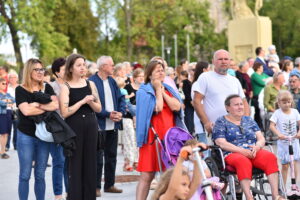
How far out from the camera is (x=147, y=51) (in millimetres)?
75938

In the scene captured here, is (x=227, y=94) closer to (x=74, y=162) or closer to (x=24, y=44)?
(x=74, y=162)

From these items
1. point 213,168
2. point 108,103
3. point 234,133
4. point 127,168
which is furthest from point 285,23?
point 213,168

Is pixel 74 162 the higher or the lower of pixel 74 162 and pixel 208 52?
the lower

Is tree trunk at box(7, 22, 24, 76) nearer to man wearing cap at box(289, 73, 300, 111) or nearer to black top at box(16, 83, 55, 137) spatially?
man wearing cap at box(289, 73, 300, 111)

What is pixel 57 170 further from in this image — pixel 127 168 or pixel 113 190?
pixel 127 168

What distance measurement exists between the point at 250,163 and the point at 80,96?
86.2 inches

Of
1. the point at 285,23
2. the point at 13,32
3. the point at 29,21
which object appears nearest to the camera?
the point at 29,21

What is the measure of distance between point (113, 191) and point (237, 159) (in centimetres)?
291

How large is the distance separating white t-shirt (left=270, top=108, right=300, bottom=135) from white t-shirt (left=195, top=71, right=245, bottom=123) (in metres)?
1.07

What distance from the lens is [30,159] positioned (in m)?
8.43

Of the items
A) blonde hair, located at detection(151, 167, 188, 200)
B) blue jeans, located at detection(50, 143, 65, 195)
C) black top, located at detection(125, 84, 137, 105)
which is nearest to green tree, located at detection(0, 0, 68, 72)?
black top, located at detection(125, 84, 137, 105)

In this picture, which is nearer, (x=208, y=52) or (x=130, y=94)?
(x=130, y=94)

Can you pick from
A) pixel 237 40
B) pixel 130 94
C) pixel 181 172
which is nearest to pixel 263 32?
pixel 237 40

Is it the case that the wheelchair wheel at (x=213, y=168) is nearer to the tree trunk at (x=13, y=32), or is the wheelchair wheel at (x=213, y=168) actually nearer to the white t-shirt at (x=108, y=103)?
the white t-shirt at (x=108, y=103)
